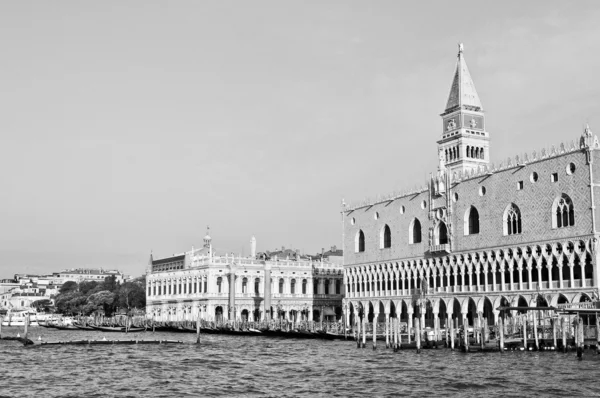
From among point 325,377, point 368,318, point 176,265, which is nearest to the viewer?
point 325,377

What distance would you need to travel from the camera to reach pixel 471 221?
5700 cm

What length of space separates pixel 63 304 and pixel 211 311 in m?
46.3

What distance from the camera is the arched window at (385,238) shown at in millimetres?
66438

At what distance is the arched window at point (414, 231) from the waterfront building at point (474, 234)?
0.26 feet

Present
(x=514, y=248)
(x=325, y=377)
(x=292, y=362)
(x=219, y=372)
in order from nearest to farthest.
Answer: (x=325, y=377), (x=219, y=372), (x=292, y=362), (x=514, y=248)

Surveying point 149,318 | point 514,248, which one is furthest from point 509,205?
point 149,318

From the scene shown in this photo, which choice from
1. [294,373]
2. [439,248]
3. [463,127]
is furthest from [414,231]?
[294,373]

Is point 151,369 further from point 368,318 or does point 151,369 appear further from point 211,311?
point 211,311

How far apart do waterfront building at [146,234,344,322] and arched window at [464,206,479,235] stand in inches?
1012

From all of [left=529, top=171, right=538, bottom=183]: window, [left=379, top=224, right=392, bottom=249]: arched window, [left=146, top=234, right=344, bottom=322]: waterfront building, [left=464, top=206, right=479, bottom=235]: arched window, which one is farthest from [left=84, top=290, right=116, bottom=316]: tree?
[left=529, top=171, right=538, bottom=183]: window

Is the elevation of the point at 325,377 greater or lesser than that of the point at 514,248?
lesser

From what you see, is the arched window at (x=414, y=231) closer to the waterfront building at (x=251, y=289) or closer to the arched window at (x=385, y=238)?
the arched window at (x=385, y=238)

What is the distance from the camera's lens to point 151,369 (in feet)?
114

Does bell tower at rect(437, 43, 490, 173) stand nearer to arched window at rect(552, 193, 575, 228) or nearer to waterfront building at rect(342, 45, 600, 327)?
waterfront building at rect(342, 45, 600, 327)
